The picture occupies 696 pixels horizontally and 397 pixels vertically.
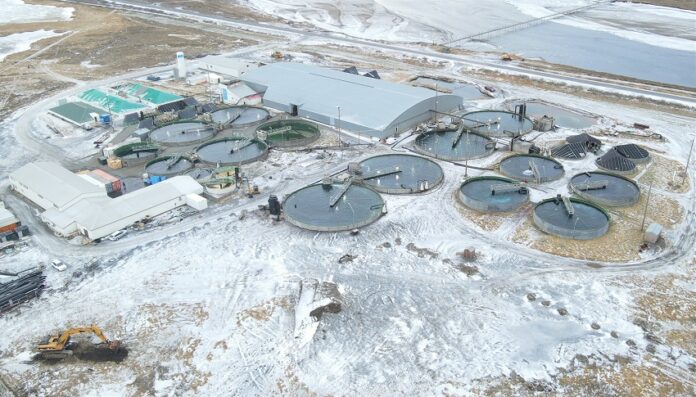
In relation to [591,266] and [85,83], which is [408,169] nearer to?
[591,266]

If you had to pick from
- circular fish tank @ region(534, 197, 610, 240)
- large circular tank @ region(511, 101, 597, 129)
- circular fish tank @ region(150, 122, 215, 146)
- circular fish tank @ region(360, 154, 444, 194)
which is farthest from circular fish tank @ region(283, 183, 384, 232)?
large circular tank @ region(511, 101, 597, 129)

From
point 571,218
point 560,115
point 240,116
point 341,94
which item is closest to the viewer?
point 571,218

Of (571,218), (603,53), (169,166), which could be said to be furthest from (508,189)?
(603,53)

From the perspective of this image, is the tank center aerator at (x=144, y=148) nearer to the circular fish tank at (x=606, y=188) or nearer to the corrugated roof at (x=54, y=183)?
the corrugated roof at (x=54, y=183)

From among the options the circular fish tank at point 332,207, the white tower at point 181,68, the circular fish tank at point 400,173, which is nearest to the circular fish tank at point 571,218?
the circular fish tank at point 400,173

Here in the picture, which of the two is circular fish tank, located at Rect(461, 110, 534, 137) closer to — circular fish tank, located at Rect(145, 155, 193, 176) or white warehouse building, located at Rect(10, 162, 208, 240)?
circular fish tank, located at Rect(145, 155, 193, 176)

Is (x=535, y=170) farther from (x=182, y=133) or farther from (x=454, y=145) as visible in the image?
(x=182, y=133)
